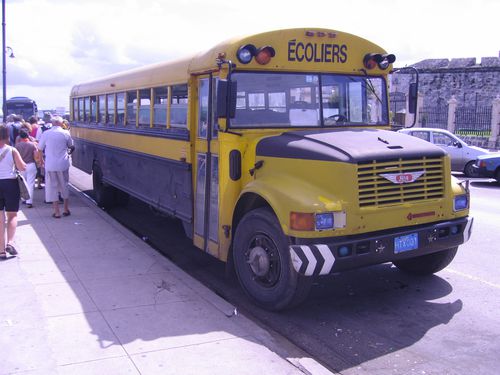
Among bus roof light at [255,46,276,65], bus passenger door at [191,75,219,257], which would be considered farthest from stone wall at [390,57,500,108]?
bus roof light at [255,46,276,65]

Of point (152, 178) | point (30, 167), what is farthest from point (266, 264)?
point (30, 167)

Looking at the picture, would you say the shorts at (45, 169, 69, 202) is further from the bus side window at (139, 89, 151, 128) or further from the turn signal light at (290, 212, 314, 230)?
the turn signal light at (290, 212, 314, 230)

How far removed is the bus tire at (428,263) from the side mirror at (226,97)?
2.76 meters

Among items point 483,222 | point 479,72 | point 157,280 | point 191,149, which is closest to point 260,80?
point 191,149

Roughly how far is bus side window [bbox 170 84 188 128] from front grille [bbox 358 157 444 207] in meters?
2.67

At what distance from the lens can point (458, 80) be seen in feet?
126

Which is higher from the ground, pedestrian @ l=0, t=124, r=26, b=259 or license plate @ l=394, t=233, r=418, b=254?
pedestrian @ l=0, t=124, r=26, b=259

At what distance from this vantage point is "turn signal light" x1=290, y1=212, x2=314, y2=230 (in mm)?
4797

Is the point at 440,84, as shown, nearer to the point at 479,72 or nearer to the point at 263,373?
the point at 479,72

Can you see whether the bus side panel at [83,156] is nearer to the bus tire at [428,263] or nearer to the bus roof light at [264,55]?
the bus roof light at [264,55]

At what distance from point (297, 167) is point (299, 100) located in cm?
113

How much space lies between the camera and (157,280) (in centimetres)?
625

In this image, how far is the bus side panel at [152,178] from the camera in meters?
6.91

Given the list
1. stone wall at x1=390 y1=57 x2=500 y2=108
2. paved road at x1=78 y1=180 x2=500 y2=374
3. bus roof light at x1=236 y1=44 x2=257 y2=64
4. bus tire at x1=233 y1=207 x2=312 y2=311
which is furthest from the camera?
stone wall at x1=390 y1=57 x2=500 y2=108
